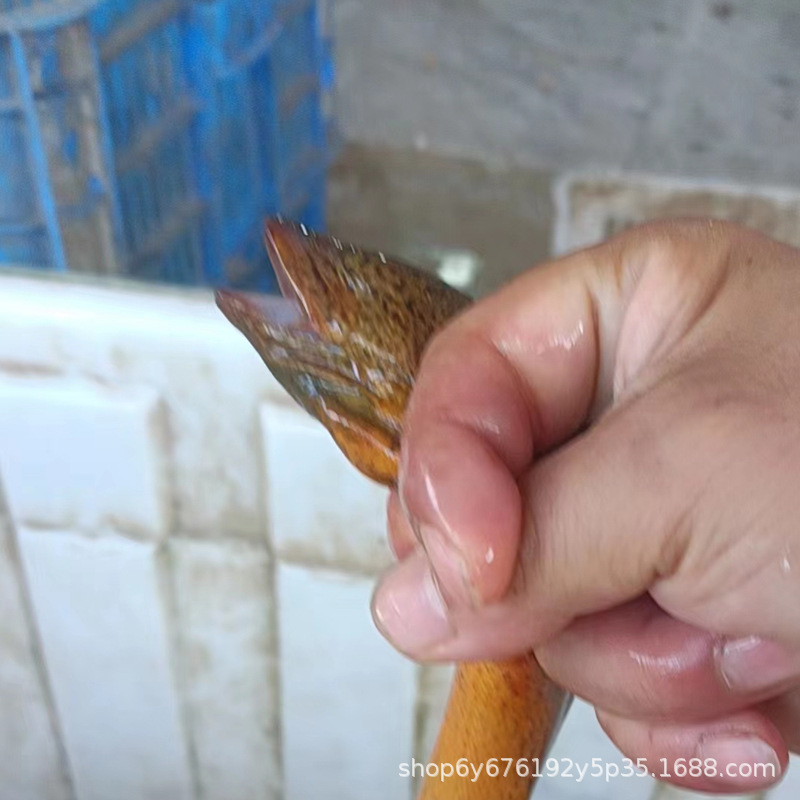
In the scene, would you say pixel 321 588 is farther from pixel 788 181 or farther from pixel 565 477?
pixel 788 181

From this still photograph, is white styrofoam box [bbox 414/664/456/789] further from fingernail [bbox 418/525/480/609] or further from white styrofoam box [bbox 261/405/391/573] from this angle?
fingernail [bbox 418/525/480/609]

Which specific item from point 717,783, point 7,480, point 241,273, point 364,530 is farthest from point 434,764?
point 241,273

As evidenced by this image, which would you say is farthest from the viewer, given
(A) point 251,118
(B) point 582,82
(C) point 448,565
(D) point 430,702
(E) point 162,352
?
(B) point 582,82

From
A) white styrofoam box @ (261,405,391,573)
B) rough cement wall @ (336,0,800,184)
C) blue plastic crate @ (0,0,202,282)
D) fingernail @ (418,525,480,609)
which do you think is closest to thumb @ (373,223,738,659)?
fingernail @ (418,525,480,609)

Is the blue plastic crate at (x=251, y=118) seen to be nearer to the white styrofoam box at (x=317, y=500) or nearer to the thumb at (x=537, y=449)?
the white styrofoam box at (x=317, y=500)

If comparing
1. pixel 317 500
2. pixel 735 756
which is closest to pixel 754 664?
pixel 735 756

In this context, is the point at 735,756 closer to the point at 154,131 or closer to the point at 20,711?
the point at 20,711
